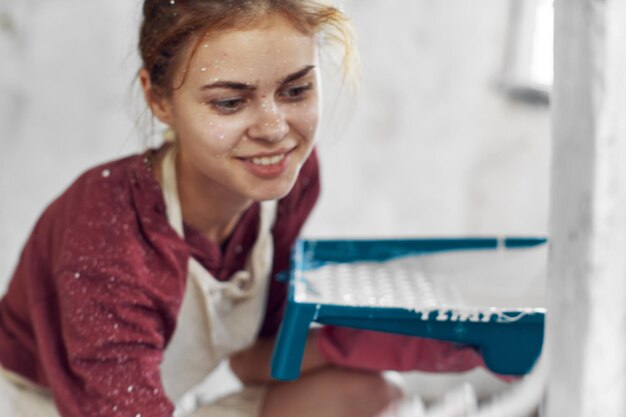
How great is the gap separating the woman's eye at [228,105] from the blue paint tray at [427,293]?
14 centimetres

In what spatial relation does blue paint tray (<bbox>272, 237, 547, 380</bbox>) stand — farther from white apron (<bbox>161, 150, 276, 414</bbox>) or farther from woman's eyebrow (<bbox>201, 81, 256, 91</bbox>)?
woman's eyebrow (<bbox>201, 81, 256, 91</bbox>)

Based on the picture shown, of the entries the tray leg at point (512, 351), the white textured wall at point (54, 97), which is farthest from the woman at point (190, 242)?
the white textured wall at point (54, 97)

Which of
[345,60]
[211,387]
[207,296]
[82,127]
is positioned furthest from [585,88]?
[82,127]

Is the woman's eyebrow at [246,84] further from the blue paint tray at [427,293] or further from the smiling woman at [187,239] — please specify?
the blue paint tray at [427,293]

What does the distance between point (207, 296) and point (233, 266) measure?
0.05 metres

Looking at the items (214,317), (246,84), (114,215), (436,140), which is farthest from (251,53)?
(436,140)

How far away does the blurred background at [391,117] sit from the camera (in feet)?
3.78

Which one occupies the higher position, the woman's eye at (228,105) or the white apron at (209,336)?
the woman's eye at (228,105)

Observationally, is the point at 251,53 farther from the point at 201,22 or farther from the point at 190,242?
the point at 190,242

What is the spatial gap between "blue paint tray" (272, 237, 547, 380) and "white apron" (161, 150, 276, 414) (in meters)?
0.04

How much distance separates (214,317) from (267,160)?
19cm

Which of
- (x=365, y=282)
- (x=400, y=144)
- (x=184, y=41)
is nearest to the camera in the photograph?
(x=184, y=41)

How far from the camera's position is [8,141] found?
1.17 m

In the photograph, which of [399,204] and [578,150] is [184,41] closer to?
[578,150]
